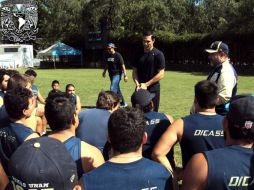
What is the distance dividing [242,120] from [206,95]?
159 centimetres

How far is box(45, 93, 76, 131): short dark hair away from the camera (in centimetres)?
363

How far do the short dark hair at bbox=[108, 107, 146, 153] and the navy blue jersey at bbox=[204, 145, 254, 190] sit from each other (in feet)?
1.46

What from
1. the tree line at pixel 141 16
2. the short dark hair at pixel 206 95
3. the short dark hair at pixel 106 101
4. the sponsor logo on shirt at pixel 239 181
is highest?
the tree line at pixel 141 16

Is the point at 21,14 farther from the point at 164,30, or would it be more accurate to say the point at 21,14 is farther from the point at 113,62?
the point at 113,62

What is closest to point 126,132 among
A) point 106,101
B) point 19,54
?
point 106,101

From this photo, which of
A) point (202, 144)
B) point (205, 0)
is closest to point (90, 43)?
point (205, 0)

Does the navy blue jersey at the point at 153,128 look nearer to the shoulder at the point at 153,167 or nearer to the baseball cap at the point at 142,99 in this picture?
the baseball cap at the point at 142,99

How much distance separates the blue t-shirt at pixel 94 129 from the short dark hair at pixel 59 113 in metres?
1.59

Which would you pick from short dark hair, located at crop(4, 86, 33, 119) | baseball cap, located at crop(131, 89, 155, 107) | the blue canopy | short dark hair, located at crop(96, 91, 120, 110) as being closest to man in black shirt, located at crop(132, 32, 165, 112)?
short dark hair, located at crop(96, 91, 120, 110)

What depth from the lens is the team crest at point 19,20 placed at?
64.4 m

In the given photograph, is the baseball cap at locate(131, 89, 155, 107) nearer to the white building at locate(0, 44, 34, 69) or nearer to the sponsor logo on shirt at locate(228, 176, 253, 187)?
the sponsor logo on shirt at locate(228, 176, 253, 187)

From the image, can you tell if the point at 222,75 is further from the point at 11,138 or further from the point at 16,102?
the point at 11,138

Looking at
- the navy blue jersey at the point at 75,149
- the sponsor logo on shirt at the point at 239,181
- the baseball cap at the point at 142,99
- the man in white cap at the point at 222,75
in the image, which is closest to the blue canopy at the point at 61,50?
the man in white cap at the point at 222,75

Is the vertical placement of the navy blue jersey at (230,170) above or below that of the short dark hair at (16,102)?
below
